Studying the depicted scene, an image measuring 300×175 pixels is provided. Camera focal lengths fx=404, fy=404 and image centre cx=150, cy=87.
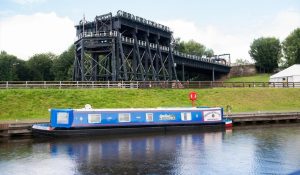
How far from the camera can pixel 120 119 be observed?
122 ft

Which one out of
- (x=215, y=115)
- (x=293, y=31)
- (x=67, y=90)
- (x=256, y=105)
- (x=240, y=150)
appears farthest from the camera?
(x=293, y=31)

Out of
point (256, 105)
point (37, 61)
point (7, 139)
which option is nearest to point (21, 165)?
point (7, 139)

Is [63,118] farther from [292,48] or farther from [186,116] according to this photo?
[292,48]

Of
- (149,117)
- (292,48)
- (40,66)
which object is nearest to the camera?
(149,117)

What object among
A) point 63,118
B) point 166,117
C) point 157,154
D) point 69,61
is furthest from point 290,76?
point 69,61

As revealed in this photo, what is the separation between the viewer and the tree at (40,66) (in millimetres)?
126875

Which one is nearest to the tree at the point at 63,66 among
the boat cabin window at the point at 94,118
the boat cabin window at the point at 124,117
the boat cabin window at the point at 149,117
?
the boat cabin window at the point at 149,117

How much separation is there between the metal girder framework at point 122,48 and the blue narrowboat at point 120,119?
28672 mm

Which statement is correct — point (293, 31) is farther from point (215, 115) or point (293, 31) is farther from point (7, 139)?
point (7, 139)

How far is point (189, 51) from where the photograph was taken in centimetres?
13575

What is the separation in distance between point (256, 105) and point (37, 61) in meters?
90.8

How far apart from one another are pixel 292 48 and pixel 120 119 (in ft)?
310

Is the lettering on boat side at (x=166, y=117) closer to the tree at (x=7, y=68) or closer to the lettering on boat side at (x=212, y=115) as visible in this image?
the lettering on boat side at (x=212, y=115)

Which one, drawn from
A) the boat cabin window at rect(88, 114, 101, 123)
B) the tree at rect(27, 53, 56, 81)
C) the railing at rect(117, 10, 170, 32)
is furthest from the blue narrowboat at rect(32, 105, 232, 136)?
the tree at rect(27, 53, 56, 81)
